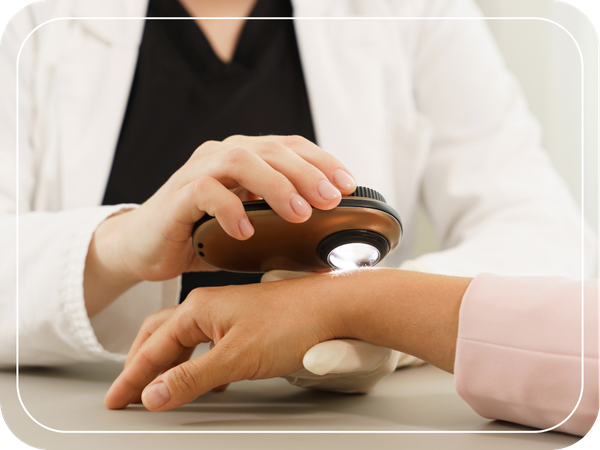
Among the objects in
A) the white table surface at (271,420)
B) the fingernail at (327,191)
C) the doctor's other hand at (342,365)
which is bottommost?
the white table surface at (271,420)

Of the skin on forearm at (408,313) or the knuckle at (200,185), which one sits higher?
the knuckle at (200,185)

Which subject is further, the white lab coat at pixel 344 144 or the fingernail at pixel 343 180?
the white lab coat at pixel 344 144

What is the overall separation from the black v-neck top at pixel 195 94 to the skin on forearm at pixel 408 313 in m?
0.20

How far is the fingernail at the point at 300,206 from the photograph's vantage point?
0.94 ft

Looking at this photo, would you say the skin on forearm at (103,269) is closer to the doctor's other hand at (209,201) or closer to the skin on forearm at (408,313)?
the doctor's other hand at (209,201)

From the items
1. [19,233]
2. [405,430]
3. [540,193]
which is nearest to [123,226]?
[19,233]

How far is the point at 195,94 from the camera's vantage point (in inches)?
19.4

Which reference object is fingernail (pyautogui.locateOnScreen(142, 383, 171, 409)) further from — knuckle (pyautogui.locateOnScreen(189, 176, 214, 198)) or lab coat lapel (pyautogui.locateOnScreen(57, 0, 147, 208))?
lab coat lapel (pyautogui.locateOnScreen(57, 0, 147, 208))

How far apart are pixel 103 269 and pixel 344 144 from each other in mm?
262

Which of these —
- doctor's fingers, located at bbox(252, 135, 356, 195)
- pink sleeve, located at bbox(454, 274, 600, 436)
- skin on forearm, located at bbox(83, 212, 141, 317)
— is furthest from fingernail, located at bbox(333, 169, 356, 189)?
skin on forearm, located at bbox(83, 212, 141, 317)

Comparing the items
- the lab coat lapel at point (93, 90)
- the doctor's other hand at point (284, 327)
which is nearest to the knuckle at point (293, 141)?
the doctor's other hand at point (284, 327)

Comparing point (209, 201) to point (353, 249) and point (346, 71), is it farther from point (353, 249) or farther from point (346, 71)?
point (346, 71)

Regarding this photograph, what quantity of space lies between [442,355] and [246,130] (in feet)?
0.92

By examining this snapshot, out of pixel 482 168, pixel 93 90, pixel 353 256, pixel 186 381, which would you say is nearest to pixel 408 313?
pixel 353 256
